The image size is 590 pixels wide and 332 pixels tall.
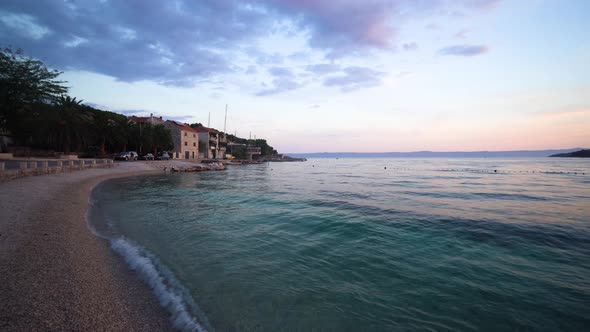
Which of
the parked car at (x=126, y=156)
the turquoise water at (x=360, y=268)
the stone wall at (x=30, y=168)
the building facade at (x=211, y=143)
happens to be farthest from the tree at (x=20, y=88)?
the building facade at (x=211, y=143)

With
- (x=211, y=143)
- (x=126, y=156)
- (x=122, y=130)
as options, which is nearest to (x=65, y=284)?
(x=122, y=130)

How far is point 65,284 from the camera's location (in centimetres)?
488

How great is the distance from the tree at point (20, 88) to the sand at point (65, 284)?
3060 centimetres

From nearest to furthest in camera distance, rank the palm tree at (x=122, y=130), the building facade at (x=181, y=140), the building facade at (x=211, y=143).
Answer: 1. the palm tree at (x=122, y=130)
2. the building facade at (x=181, y=140)
3. the building facade at (x=211, y=143)

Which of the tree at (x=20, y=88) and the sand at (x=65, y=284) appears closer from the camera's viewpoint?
the sand at (x=65, y=284)

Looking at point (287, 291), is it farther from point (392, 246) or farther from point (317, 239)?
point (392, 246)

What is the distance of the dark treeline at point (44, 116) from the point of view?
2892cm

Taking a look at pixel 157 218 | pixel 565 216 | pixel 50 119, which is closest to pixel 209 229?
pixel 157 218

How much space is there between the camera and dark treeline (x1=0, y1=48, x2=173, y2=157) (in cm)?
2892

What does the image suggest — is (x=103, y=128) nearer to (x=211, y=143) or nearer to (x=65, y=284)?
(x=211, y=143)

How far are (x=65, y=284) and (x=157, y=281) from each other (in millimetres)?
1585

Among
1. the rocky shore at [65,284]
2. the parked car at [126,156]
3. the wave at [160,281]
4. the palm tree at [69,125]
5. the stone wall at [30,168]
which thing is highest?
the palm tree at [69,125]

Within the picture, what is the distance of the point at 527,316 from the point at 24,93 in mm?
44520

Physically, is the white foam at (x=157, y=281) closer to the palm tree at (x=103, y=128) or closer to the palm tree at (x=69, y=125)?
the palm tree at (x=69, y=125)
